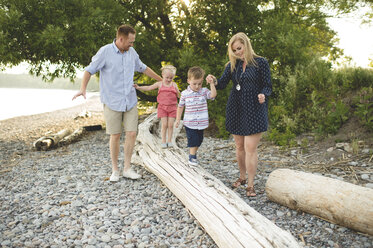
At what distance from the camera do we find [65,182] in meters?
5.09

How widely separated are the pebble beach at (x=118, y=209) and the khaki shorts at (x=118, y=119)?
930 millimetres

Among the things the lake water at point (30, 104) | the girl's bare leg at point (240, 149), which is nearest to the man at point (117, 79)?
the girl's bare leg at point (240, 149)

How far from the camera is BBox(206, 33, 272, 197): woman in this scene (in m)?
3.70

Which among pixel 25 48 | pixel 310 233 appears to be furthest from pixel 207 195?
pixel 25 48

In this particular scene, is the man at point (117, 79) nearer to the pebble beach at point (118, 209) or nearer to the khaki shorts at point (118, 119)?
the khaki shorts at point (118, 119)

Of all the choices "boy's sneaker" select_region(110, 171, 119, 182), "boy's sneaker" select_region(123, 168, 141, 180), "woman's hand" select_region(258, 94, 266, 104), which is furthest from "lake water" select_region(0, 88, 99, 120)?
"woman's hand" select_region(258, 94, 266, 104)

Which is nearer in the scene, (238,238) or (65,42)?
(238,238)

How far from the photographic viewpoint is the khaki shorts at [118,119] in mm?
4514

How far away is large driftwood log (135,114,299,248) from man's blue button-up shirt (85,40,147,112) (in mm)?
1165

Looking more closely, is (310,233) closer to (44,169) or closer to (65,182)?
(65,182)

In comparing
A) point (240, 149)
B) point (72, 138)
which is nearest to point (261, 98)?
point (240, 149)

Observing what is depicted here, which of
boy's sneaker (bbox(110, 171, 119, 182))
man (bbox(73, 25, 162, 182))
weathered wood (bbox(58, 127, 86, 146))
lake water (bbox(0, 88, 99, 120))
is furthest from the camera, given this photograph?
lake water (bbox(0, 88, 99, 120))

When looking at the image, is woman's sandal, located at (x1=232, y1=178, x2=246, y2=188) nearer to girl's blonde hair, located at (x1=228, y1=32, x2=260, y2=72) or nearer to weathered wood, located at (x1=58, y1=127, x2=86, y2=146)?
girl's blonde hair, located at (x1=228, y1=32, x2=260, y2=72)

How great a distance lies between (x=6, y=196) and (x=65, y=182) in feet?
2.96
